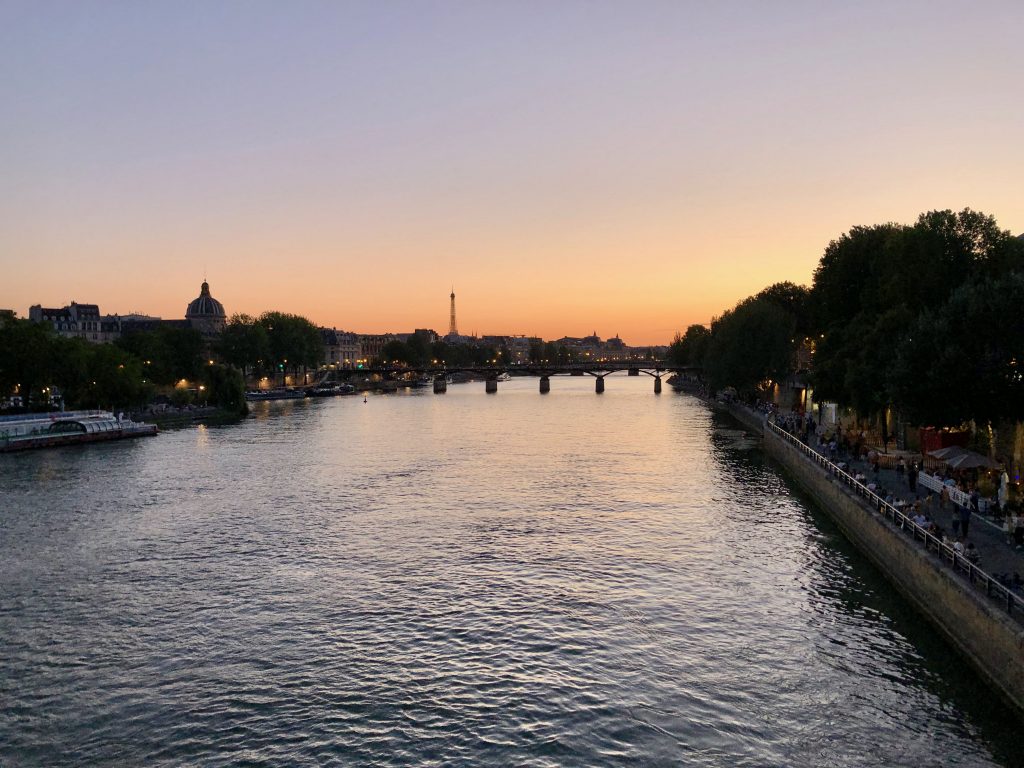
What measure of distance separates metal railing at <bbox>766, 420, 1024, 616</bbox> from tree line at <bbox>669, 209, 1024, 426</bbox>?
170 inches

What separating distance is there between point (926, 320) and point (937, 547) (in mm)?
16726

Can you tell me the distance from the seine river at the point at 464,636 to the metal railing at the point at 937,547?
7.22ft

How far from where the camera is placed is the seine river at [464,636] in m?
17.3

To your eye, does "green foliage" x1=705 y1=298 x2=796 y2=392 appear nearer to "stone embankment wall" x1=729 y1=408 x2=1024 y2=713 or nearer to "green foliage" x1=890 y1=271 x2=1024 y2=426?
"stone embankment wall" x1=729 y1=408 x2=1024 y2=713

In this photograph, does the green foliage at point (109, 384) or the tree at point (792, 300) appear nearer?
the green foliage at point (109, 384)

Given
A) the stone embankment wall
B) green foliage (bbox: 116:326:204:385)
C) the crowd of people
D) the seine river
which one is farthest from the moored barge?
the stone embankment wall

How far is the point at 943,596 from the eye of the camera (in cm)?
2145

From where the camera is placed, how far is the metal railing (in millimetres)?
18150

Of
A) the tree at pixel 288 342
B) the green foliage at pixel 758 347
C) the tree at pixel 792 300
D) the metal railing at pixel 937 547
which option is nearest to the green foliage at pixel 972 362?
the metal railing at pixel 937 547

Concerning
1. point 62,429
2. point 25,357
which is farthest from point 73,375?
point 62,429

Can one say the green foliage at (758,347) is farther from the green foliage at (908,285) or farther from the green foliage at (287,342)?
the green foliage at (287,342)

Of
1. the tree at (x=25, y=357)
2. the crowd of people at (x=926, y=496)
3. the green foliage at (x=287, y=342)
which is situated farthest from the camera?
the green foliage at (x=287, y=342)

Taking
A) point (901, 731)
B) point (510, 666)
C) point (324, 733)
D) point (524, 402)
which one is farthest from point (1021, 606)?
point (524, 402)

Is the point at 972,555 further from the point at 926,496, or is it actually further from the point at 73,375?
the point at 73,375
